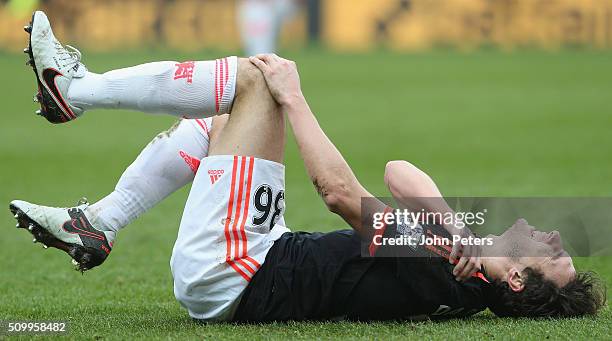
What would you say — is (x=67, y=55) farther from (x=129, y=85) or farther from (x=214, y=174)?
(x=214, y=174)

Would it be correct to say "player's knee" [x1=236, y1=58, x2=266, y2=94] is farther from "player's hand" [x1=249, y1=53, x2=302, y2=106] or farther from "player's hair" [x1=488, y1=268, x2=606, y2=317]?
"player's hair" [x1=488, y1=268, x2=606, y2=317]

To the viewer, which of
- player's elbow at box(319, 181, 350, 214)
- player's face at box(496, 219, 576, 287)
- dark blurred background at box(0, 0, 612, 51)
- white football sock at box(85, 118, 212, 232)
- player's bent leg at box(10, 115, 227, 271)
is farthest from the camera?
dark blurred background at box(0, 0, 612, 51)

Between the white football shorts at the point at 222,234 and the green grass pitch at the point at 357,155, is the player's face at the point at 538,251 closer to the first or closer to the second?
the green grass pitch at the point at 357,155

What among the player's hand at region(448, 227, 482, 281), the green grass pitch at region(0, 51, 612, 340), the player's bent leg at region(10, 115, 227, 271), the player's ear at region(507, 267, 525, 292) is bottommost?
the green grass pitch at region(0, 51, 612, 340)

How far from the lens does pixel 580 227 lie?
15.9ft

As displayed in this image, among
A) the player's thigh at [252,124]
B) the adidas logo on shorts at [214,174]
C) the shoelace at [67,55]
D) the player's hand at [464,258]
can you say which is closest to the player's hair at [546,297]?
the player's hand at [464,258]

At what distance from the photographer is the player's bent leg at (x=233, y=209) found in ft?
14.7

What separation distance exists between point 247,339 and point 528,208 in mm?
1720

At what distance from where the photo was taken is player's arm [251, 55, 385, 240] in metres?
4.36

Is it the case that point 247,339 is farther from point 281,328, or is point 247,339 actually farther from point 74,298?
point 74,298

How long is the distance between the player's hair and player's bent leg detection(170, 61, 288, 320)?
0.98 metres

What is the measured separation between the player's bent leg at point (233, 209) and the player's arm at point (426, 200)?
0.50 metres

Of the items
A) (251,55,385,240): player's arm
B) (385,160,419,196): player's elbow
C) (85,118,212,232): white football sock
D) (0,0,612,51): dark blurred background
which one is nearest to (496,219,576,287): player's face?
(385,160,419,196): player's elbow

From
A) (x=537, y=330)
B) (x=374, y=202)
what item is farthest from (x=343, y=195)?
(x=537, y=330)
